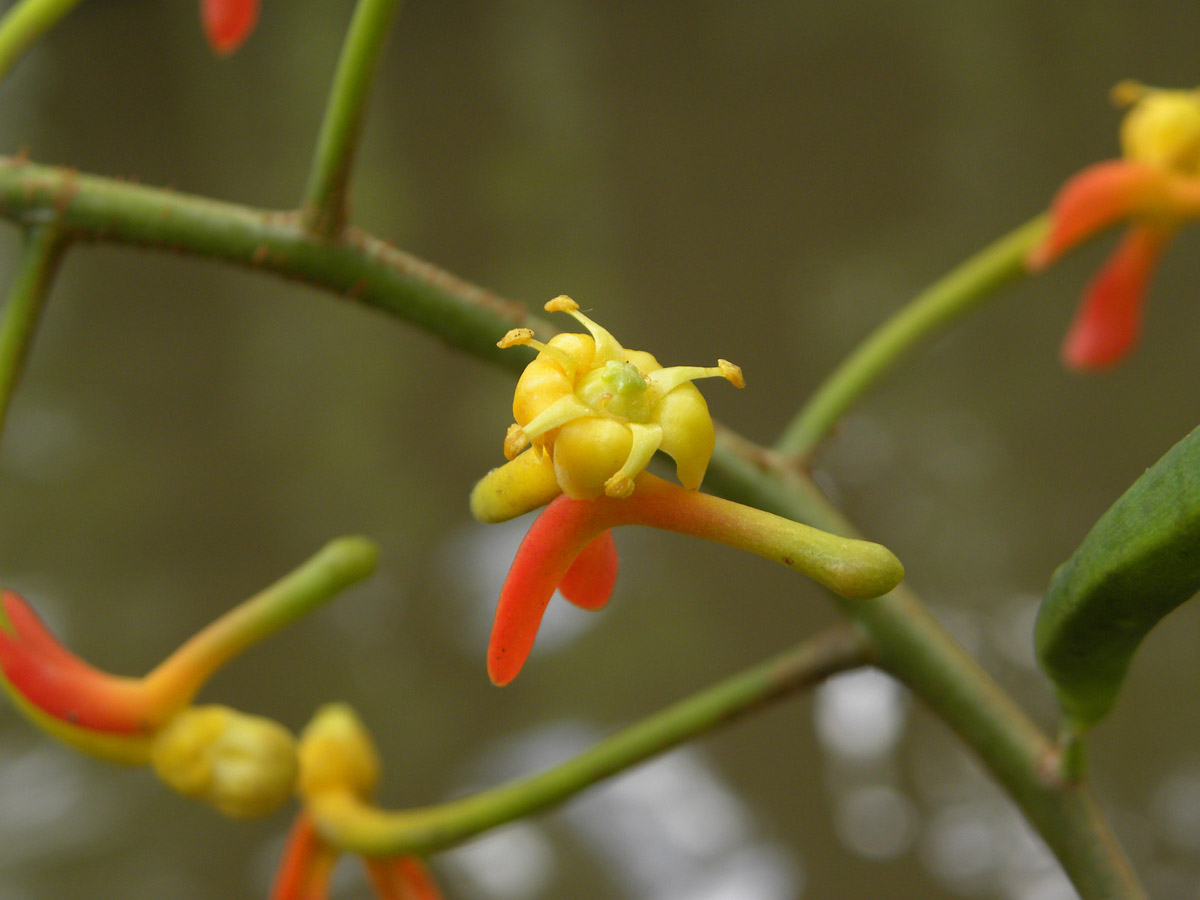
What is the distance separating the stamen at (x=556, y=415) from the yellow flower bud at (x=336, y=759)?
6.6 inches

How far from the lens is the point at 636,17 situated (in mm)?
969

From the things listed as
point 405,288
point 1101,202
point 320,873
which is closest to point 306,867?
point 320,873

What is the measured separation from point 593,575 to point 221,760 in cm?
13

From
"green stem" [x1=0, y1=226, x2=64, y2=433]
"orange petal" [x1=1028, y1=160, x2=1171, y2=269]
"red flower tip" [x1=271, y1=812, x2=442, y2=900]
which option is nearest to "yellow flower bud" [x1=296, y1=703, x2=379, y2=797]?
"red flower tip" [x1=271, y1=812, x2=442, y2=900]

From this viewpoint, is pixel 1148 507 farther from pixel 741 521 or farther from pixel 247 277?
pixel 247 277

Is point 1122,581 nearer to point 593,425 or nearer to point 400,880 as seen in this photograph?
point 593,425

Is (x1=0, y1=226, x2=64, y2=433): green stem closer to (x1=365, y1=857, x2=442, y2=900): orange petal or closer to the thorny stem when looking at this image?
the thorny stem

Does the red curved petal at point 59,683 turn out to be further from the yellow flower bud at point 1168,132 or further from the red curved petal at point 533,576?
A: the yellow flower bud at point 1168,132

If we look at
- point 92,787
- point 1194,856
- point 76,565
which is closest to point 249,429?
point 76,565

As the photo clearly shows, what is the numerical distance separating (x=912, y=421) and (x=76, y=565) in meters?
0.45

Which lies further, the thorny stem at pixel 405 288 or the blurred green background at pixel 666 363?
the blurred green background at pixel 666 363

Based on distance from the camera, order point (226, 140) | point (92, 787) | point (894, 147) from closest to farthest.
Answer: point (92, 787), point (894, 147), point (226, 140)

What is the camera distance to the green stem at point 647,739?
0.79 ft

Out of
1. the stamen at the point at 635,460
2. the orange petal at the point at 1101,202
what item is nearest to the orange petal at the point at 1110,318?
the orange petal at the point at 1101,202
